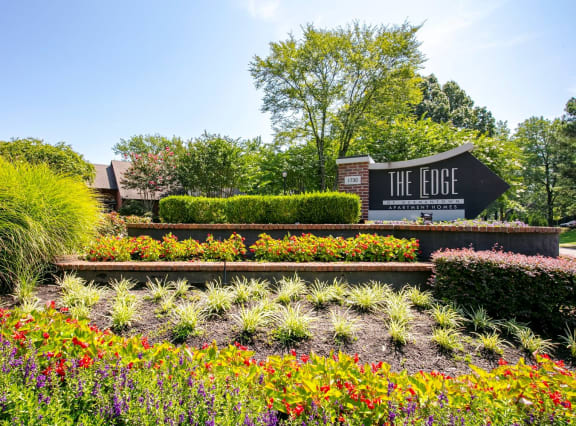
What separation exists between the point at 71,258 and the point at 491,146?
1491 centimetres

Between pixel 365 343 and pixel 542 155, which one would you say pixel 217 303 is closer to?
pixel 365 343

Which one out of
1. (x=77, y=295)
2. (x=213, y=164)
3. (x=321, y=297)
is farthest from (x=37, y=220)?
(x=213, y=164)

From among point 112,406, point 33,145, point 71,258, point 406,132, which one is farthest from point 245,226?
point 33,145

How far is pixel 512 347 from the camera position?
9.78 ft

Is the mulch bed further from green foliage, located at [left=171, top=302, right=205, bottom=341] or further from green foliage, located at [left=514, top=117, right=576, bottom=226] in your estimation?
green foliage, located at [left=514, top=117, right=576, bottom=226]

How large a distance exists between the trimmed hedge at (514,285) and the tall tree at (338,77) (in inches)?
492

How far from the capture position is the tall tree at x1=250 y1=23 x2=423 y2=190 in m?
15.0

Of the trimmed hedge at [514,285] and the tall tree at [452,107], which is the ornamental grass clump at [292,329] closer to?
the trimmed hedge at [514,285]

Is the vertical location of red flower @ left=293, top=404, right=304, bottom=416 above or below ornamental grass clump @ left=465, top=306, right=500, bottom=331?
above

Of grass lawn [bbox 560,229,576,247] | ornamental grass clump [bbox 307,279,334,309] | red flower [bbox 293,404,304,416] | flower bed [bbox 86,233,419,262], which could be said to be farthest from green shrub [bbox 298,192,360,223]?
grass lawn [bbox 560,229,576,247]

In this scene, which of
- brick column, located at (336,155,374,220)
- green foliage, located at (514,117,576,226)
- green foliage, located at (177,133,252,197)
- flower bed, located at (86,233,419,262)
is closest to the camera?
flower bed, located at (86,233,419,262)

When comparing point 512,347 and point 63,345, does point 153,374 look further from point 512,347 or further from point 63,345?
point 512,347

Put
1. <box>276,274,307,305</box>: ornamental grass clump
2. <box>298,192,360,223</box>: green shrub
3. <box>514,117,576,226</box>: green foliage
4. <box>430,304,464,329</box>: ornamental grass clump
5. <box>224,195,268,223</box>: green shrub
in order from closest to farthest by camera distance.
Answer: <box>430,304,464,329</box>: ornamental grass clump, <box>276,274,307,305</box>: ornamental grass clump, <box>298,192,360,223</box>: green shrub, <box>224,195,268,223</box>: green shrub, <box>514,117,576,226</box>: green foliage

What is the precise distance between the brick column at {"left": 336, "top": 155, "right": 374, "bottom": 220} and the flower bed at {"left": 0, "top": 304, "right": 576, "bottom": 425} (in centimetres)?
614
